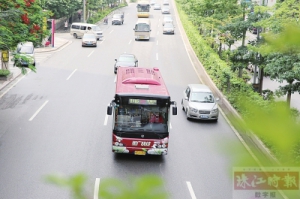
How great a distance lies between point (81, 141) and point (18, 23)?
554cm

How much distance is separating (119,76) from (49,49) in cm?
2594

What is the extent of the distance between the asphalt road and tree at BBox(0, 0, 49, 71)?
3410mm

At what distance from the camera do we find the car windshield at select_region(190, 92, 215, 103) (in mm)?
21953

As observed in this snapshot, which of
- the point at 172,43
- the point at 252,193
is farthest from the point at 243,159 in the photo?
the point at 172,43

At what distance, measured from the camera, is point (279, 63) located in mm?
16062

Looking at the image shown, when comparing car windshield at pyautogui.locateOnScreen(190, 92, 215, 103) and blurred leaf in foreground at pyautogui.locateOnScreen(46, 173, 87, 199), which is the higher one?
blurred leaf in foreground at pyautogui.locateOnScreen(46, 173, 87, 199)

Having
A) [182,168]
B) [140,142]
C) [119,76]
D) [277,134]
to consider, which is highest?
[277,134]

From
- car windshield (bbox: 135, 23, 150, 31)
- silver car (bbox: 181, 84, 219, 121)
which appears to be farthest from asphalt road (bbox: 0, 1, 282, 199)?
car windshield (bbox: 135, 23, 150, 31)

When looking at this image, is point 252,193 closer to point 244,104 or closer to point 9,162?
point 9,162

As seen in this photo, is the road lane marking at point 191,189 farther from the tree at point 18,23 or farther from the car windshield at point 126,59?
the car windshield at point 126,59

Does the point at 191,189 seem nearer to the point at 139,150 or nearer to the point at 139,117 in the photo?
the point at 139,150

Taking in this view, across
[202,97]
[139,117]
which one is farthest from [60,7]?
[139,117]

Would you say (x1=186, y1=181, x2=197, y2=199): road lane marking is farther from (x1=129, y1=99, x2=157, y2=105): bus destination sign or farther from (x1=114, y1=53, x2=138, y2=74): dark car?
(x1=114, y1=53, x2=138, y2=74): dark car

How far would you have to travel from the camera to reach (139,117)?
15.1 metres
